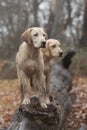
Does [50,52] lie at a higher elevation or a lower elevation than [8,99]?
higher

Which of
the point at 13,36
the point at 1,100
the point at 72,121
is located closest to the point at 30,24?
the point at 13,36

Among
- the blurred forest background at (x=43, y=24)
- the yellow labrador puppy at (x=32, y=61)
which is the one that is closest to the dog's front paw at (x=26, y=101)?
the yellow labrador puppy at (x=32, y=61)

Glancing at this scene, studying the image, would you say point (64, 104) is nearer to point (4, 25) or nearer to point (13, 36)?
point (13, 36)

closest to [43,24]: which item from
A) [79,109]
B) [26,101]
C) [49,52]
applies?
[79,109]

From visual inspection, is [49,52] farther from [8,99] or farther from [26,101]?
[8,99]

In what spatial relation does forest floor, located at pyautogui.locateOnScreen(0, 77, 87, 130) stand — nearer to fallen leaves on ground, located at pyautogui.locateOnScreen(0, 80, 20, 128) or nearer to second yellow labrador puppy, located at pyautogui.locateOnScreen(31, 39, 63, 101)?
fallen leaves on ground, located at pyautogui.locateOnScreen(0, 80, 20, 128)

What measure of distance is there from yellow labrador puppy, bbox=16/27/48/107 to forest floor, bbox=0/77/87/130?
336cm

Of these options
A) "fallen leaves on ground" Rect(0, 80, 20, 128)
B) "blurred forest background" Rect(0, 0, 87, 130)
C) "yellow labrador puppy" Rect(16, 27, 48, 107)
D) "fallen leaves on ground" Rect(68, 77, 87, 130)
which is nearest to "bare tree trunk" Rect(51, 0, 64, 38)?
"blurred forest background" Rect(0, 0, 87, 130)

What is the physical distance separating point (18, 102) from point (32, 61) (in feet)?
20.2

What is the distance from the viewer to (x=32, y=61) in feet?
20.0

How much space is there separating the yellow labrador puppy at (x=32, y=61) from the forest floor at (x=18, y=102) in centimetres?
336

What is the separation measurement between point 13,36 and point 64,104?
62.5 feet

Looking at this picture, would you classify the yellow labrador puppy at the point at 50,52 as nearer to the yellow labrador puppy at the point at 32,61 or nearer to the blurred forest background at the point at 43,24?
the yellow labrador puppy at the point at 32,61

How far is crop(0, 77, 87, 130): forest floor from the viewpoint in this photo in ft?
32.4
